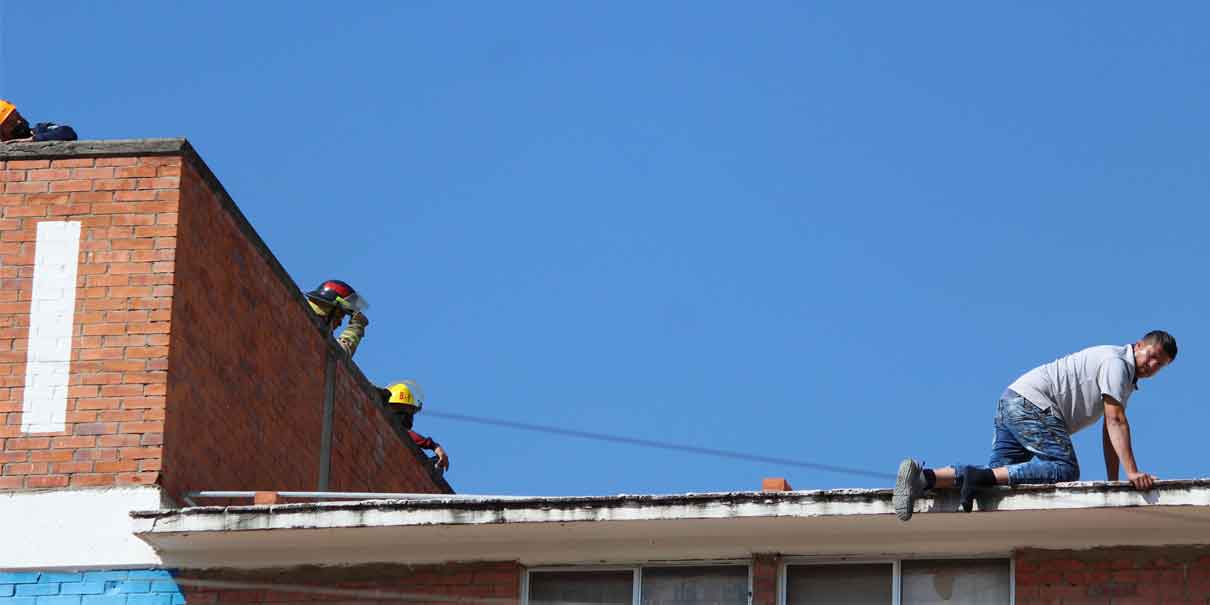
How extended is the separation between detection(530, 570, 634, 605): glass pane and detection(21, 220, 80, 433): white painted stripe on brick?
138 inches

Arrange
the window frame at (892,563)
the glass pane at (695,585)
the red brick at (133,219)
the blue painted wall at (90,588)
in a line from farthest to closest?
the red brick at (133,219) < the blue painted wall at (90,588) < the glass pane at (695,585) < the window frame at (892,563)

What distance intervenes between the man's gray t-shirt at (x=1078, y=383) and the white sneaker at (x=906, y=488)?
122 cm

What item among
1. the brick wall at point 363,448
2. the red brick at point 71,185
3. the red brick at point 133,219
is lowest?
the brick wall at point 363,448

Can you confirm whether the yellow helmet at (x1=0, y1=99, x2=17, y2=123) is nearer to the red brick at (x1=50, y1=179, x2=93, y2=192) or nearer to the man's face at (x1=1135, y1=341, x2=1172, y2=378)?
the red brick at (x1=50, y1=179, x2=93, y2=192)

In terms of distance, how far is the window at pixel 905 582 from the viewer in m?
15.4

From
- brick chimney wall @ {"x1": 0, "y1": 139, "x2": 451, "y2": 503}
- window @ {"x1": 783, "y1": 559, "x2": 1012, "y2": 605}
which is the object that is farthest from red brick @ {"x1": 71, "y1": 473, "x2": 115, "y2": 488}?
window @ {"x1": 783, "y1": 559, "x2": 1012, "y2": 605}

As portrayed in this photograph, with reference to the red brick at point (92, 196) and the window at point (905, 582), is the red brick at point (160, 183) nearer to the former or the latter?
the red brick at point (92, 196)

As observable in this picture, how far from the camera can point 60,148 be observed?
17.5m

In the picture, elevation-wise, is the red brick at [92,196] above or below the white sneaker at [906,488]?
above

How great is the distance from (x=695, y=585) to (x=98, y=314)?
4662 mm

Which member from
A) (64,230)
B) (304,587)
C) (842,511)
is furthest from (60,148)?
(842,511)

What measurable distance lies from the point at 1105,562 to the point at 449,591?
14.0ft

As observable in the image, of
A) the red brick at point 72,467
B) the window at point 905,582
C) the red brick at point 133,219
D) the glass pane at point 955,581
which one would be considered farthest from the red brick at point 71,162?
the glass pane at point 955,581

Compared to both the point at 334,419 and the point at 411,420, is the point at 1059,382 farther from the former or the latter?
the point at 411,420
